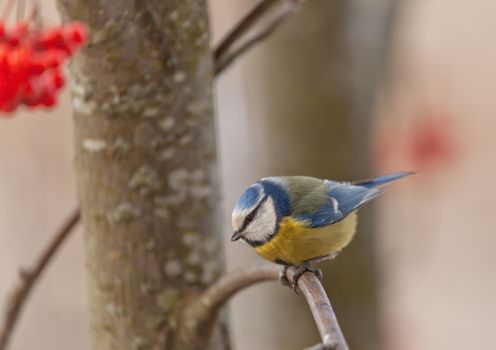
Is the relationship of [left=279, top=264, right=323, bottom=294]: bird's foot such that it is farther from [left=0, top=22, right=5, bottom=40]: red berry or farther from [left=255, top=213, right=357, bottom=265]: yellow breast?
[left=0, top=22, right=5, bottom=40]: red berry

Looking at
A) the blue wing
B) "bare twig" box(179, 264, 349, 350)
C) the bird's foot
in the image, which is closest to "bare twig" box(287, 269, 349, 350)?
"bare twig" box(179, 264, 349, 350)

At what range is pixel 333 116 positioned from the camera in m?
1.83

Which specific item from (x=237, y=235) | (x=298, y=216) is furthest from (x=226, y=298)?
(x=298, y=216)

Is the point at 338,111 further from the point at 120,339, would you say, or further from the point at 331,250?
the point at 120,339

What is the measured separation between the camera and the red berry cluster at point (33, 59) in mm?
914

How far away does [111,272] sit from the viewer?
108 cm

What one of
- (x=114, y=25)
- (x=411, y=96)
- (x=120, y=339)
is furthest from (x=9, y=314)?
(x=411, y=96)

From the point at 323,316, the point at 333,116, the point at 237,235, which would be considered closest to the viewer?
the point at 323,316

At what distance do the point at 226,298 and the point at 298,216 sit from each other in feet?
→ 0.62

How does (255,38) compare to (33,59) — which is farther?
(255,38)

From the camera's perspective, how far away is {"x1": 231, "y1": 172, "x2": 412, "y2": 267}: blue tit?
1.05 metres

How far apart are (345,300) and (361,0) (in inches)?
25.9

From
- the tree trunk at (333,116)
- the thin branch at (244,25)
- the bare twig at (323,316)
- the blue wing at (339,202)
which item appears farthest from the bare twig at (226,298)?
the tree trunk at (333,116)

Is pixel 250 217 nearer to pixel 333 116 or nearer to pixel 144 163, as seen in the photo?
pixel 144 163
